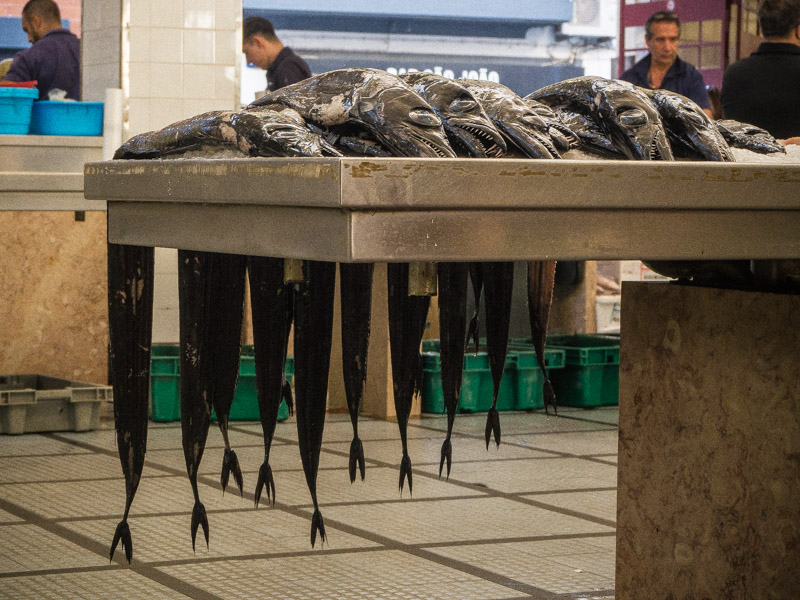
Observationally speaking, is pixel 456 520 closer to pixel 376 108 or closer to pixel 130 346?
pixel 130 346

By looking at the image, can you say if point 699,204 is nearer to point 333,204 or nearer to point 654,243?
point 654,243

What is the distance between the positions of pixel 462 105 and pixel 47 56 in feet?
20.4

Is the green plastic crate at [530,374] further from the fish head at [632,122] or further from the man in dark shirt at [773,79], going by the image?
the fish head at [632,122]

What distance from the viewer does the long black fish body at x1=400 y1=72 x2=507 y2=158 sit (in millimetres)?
2078

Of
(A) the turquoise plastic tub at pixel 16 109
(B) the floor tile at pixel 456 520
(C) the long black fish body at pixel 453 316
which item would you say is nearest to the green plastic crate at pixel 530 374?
(B) the floor tile at pixel 456 520

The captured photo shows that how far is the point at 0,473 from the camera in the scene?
5.00 metres

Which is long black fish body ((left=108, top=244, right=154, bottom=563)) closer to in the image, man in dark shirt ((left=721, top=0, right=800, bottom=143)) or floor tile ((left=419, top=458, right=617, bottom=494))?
floor tile ((left=419, top=458, right=617, bottom=494))

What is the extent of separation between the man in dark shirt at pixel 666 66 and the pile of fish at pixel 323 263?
4810mm

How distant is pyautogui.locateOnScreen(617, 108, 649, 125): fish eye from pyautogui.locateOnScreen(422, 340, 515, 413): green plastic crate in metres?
4.26

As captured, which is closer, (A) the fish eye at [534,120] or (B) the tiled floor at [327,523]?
(A) the fish eye at [534,120]

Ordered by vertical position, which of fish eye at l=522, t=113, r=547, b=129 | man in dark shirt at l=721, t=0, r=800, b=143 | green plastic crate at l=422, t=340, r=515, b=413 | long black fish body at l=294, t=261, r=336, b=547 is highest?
man in dark shirt at l=721, t=0, r=800, b=143

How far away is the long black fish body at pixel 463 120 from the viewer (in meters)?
2.08

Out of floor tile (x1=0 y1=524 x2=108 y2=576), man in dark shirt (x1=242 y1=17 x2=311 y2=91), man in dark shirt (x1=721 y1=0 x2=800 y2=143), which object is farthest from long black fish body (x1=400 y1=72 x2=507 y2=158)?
man in dark shirt (x1=242 y1=17 x2=311 y2=91)

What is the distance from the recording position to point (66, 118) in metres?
6.29
